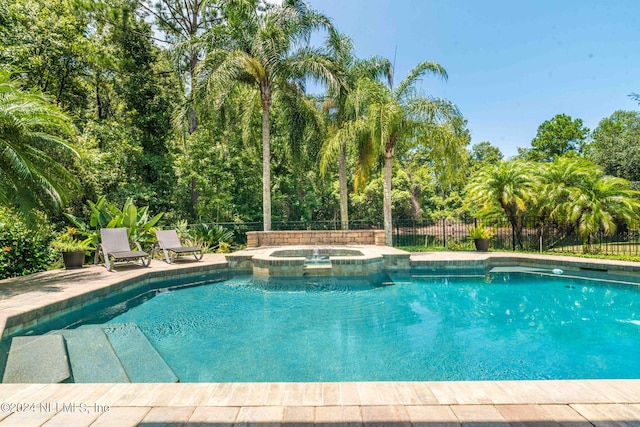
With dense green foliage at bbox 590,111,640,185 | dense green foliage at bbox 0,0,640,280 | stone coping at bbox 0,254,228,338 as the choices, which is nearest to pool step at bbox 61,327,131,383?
stone coping at bbox 0,254,228,338

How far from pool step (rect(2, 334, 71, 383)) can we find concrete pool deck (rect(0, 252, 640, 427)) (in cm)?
36

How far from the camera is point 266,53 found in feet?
38.8

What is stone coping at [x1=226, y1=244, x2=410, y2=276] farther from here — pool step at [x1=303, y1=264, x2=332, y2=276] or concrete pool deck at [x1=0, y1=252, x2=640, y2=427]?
concrete pool deck at [x1=0, y1=252, x2=640, y2=427]

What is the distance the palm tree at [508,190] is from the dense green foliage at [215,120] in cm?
6

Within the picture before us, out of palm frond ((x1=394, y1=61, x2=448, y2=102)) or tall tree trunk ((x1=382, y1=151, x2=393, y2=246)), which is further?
tall tree trunk ((x1=382, y1=151, x2=393, y2=246))

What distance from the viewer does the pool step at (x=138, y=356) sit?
3.33m

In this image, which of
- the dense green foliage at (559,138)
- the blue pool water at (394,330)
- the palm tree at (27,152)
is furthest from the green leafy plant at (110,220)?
the dense green foliage at (559,138)

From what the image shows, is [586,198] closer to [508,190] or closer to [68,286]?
[508,190]

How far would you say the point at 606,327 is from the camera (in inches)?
Result: 200

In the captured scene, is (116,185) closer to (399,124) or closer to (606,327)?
(399,124)

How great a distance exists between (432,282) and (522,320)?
3.10 m

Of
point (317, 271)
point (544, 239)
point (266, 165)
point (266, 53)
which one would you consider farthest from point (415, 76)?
point (317, 271)

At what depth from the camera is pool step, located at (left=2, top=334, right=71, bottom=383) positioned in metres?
3.02

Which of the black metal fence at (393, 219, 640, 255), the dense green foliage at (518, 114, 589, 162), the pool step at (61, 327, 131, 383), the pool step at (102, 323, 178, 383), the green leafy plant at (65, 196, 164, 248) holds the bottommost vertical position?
the pool step at (102, 323, 178, 383)
